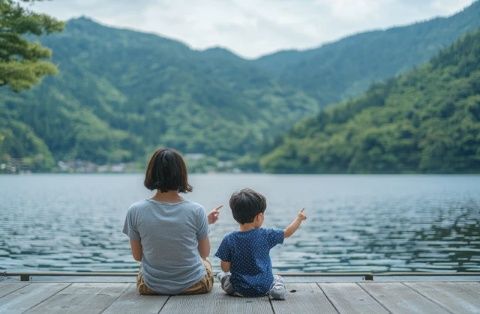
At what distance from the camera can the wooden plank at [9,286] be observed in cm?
641

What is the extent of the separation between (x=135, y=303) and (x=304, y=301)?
5.02 ft

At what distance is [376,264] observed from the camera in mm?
A: 21688

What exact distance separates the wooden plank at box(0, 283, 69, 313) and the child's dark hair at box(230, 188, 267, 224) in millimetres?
1999

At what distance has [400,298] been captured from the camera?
606 centimetres

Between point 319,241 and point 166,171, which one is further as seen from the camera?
point 319,241

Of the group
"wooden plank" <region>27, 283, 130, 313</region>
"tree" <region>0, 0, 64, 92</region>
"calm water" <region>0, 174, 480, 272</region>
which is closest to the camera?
"wooden plank" <region>27, 283, 130, 313</region>

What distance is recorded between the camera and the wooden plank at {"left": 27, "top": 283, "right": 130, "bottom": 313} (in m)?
5.69

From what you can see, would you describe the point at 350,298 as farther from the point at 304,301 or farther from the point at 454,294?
the point at 454,294

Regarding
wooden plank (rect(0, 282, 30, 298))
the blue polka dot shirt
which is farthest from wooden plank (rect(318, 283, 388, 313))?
wooden plank (rect(0, 282, 30, 298))

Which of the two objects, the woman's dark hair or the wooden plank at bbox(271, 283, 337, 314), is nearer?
the wooden plank at bbox(271, 283, 337, 314)

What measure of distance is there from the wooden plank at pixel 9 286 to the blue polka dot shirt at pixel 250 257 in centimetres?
213

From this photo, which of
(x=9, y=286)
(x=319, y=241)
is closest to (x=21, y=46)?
Answer: (x=9, y=286)

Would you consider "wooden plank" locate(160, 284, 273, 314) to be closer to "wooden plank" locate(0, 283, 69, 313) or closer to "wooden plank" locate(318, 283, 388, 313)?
"wooden plank" locate(318, 283, 388, 313)

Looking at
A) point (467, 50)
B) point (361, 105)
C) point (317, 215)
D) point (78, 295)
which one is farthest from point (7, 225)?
point (361, 105)
